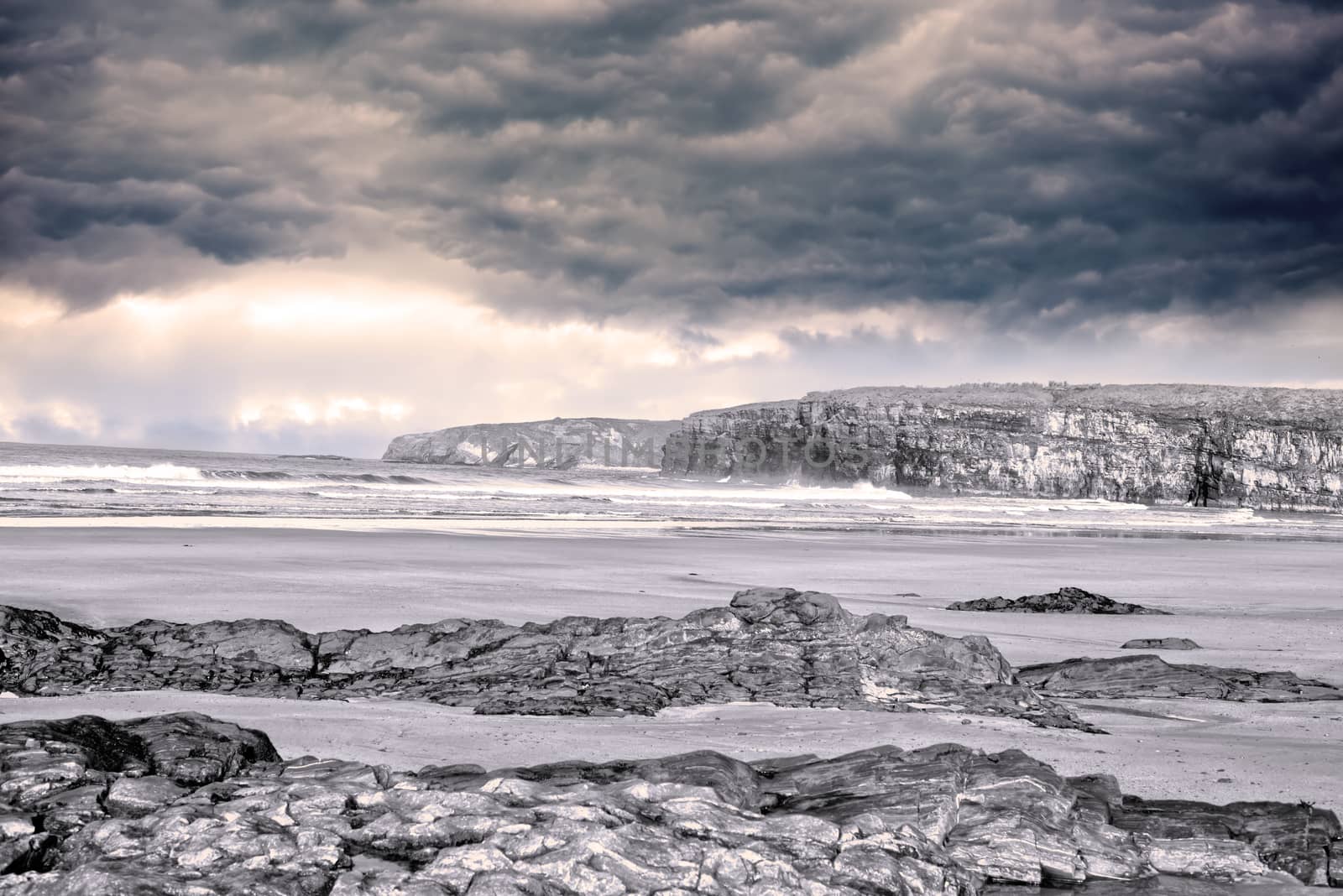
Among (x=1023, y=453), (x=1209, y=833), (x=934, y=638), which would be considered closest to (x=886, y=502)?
(x=1023, y=453)

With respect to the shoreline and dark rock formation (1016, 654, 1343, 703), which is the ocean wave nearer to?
the shoreline

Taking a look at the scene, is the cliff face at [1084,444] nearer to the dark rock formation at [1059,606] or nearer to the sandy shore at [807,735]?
the dark rock formation at [1059,606]

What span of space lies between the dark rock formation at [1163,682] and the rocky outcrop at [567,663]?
2.08ft

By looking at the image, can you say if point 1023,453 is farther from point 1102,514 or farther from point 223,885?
point 223,885

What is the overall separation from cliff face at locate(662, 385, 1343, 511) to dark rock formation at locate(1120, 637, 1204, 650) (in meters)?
65.7

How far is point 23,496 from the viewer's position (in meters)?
29.3

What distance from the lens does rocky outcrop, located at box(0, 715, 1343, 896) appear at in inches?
126

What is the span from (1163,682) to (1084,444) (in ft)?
233

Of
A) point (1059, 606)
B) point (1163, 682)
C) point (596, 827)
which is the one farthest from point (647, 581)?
point (596, 827)

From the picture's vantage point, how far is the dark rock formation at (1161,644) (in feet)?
31.3


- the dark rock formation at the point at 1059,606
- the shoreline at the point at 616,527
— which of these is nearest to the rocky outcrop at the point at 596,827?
the dark rock formation at the point at 1059,606

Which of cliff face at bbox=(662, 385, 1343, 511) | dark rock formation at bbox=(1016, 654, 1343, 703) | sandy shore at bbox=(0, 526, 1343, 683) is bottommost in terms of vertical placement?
sandy shore at bbox=(0, 526, 1343, 683)

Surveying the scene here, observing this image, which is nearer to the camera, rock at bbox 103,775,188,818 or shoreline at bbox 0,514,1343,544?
rock at bbox 103,775,188,818

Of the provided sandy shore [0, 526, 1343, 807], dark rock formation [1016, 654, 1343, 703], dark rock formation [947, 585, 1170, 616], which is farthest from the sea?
dark rock formation [1016, 654, 1343, 703]
